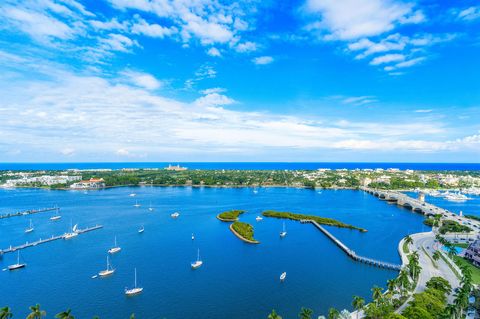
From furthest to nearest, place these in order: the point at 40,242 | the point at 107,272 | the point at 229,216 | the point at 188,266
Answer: the point at 229,216 < the point at 40,242 < the point at 188,266 < the point at 107,272

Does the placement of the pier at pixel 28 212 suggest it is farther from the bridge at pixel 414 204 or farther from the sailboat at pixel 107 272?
the bridge at pixel 414 204

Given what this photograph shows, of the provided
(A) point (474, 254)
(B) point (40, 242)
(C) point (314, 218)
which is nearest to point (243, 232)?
(C) point (314, 218)

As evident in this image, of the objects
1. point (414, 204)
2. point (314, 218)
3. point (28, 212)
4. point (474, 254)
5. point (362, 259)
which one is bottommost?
point (362, 259)

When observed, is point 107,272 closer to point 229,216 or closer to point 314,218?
point 229,216

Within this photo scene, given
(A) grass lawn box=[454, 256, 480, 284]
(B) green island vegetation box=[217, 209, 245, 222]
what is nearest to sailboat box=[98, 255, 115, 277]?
(B) green island vegetation box=[217, 209, 245, 222]

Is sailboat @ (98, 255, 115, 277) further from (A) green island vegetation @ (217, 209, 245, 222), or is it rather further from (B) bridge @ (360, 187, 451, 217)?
(B) bridge @ (360, 187, 451, 217)

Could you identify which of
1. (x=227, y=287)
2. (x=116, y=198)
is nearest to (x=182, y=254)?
(x=227, y=287)

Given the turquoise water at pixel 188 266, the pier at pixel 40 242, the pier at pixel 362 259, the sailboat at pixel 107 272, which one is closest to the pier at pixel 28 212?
→ the turquoise water at pixel 188 266
